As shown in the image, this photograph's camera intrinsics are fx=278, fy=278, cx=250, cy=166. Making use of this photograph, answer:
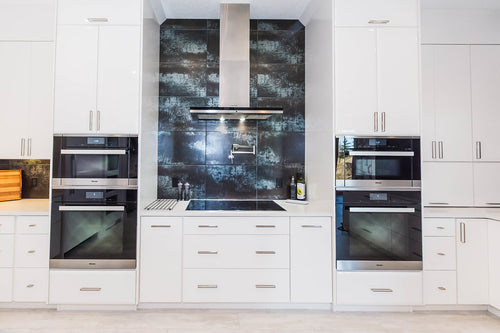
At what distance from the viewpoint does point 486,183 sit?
106 inches

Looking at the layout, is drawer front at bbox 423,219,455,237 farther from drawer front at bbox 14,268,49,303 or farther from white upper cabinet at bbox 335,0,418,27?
drawer front at bbox 14,268,49,303

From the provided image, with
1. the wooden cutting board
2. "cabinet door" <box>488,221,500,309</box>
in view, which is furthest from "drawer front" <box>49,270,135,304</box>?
"cabinet door" <box>488,221,500,309</box>

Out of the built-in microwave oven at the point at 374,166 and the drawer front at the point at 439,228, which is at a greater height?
the built-in microwave oven at the point at 374,166

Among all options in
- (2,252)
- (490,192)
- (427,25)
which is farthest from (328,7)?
(2,252)

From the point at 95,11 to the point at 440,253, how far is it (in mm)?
3487

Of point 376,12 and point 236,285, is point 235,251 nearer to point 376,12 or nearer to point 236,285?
point 236,285

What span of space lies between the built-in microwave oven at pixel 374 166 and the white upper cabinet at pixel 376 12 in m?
0.98

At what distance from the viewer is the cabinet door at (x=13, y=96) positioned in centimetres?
266

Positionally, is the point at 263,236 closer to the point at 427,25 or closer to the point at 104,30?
the point at 104,30

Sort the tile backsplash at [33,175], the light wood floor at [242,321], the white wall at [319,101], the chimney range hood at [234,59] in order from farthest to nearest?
the tile backsplash at [33,175] < the chimney range hood at [234,59] < the white wall at [319,101] < the light wood floor at [242,321]

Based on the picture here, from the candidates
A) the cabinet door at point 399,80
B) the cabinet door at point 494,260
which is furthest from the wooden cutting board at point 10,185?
the cabinet door at point 494,260

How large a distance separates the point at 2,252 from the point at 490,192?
172 inches

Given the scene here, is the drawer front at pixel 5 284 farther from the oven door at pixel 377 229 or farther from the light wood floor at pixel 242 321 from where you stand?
the oven door at pixel 377 229

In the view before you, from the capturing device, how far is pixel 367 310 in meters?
2.33
